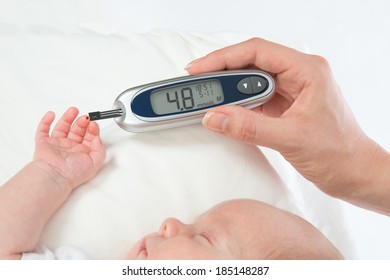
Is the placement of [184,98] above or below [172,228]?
above

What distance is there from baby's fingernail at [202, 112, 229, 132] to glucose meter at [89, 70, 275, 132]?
6 cm

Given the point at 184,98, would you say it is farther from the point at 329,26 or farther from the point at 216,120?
the point at 329,26

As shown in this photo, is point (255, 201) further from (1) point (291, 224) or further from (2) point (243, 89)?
(2) point (243, 89)

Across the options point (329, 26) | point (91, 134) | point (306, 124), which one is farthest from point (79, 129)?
point (329, 26)

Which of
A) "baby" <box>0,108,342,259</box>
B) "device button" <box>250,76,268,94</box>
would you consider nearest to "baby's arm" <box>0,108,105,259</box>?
"baby" <box>0,108,342,259</box>

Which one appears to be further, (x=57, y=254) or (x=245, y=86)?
(x=245, y=86)

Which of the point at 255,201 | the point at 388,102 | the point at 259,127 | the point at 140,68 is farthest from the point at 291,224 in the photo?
the point at 388,102

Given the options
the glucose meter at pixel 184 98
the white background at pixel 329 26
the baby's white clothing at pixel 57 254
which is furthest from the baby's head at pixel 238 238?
the white background at pixel 329 26

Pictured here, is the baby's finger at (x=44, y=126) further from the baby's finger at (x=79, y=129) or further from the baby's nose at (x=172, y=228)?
the baby's nose at (x=172, y=228)

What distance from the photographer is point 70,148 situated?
1.40 meters

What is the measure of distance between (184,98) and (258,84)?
0.61 ft

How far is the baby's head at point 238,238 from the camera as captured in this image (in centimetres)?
128

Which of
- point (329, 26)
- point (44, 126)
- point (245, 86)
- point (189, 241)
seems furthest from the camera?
point (329, 26)

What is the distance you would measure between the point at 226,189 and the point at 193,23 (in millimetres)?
953
